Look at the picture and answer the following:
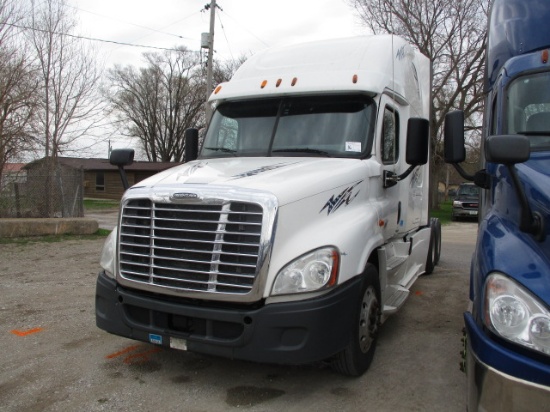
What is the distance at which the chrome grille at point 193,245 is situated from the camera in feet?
10.9

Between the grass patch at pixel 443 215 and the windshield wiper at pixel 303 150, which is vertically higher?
the windshield wiper at pixel 303 150

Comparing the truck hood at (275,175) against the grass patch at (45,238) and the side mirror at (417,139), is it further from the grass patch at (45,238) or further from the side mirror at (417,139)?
the grass patch at (45,238)

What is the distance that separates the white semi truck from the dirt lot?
32cm

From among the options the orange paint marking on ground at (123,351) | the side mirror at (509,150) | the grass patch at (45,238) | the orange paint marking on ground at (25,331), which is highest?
the side mirror at (509,150)

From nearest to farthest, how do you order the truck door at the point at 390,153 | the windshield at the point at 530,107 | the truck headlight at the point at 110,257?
the windshield at the point at 530,107
the truck headlight at the point at 110,257
the truck door at the point at 390,153

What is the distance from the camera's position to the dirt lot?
348 centimetres

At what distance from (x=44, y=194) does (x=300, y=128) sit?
11372 mm

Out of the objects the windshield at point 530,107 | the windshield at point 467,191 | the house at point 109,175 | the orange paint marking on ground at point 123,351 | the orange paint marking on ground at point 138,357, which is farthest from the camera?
the house at point 109,175

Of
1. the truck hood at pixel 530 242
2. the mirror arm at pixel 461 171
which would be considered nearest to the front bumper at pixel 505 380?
the truck hood at pixel 530 242

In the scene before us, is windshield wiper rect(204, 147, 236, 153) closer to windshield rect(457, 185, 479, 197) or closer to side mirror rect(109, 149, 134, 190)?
side mirror rect(109, 149, 134, 190)

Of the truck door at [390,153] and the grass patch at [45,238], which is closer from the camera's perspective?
the truck door at [390,153]

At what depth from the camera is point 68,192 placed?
1412 centimetres

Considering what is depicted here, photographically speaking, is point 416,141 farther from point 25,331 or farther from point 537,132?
point 25,331

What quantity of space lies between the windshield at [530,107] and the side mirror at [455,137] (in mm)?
370
